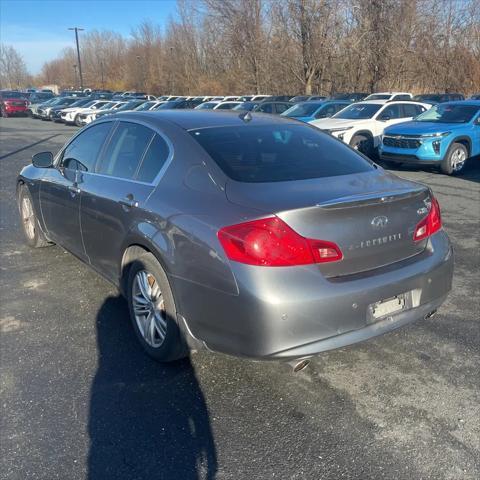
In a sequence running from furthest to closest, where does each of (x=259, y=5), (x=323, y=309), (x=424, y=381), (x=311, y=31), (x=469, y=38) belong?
(x=259, y=5), (x=311, y=31), (x=469, y=38), (x=424, y=381), (x=323, y=309)

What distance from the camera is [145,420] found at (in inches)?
109

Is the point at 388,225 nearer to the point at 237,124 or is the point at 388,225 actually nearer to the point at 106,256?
the point at 237,124

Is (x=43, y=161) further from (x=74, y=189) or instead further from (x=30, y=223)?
(x=30, y=223)

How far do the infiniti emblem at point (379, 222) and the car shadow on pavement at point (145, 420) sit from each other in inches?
57.5

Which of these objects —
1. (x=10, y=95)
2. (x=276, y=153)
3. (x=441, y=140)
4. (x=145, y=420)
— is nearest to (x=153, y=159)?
(x=276, y=153)

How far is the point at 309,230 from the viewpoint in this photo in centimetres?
A: 257

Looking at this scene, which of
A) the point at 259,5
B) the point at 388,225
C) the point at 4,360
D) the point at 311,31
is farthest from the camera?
the point at 259,5

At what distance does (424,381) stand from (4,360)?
286 centimetres

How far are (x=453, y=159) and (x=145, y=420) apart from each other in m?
9.99

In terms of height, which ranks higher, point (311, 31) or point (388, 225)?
point (311, 31)

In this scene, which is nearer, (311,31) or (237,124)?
(237,124)

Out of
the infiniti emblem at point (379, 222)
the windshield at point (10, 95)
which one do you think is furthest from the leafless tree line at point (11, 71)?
the infiniti emblem at point (379, 222)

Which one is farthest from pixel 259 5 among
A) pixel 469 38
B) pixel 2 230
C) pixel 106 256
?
pixel 106 256

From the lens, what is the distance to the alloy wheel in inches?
127
